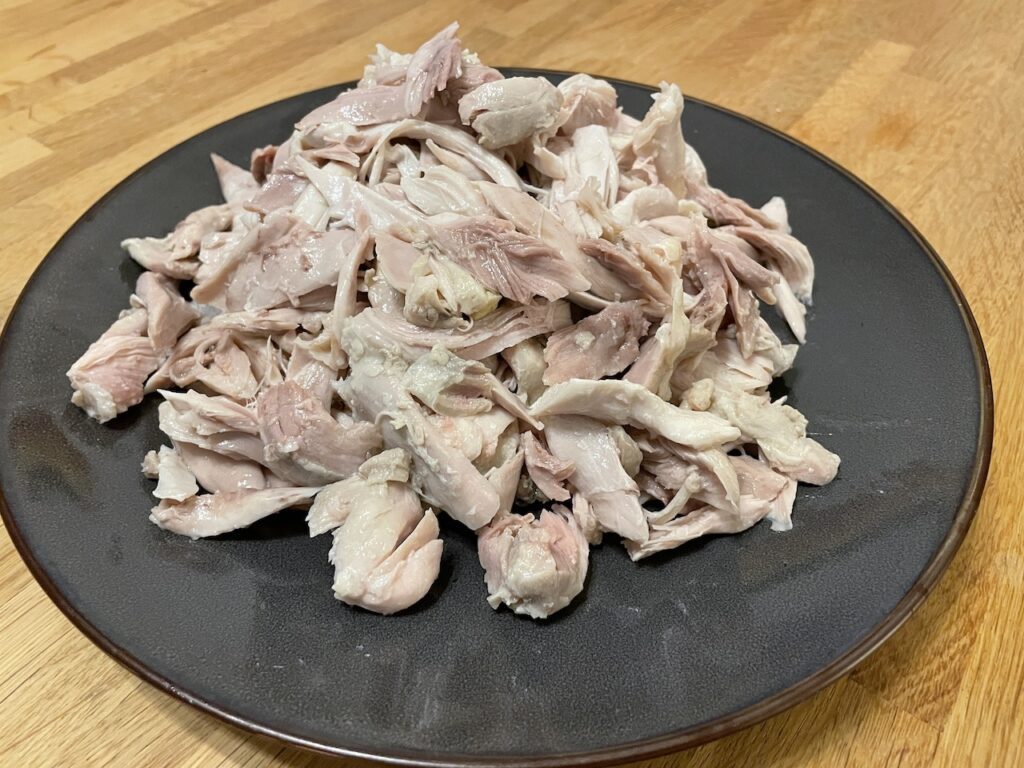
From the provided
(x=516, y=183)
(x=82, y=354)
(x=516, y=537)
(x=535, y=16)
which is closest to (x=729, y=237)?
(x=516, y=183)

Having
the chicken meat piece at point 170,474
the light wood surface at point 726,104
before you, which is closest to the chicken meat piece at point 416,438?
the chicken meat piece at point 170,474

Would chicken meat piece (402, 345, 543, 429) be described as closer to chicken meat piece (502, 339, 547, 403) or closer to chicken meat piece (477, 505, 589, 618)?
chicken meat piece (502, 339, 547, 403)

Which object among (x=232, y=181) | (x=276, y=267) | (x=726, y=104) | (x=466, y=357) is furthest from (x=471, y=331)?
(x=726, y=104)

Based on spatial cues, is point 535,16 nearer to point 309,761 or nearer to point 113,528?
point 113,528

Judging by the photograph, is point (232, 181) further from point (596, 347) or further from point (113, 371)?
point (596, 347)

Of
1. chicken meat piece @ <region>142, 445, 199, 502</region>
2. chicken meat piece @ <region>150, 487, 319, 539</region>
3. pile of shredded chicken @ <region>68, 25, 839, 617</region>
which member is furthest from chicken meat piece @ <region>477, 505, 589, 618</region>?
chicken meat piece @ <region>142, 445, 199, 502</region>

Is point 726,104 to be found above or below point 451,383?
below

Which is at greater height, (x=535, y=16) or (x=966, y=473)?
(x=535, y=16)
